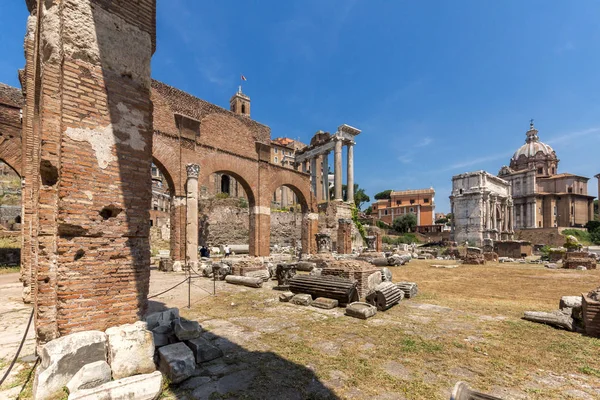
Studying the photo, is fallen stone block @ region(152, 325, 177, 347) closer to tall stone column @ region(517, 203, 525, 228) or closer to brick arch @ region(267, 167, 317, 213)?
brick arch @ region(267, 167, 317, 213)

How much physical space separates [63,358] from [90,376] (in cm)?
34

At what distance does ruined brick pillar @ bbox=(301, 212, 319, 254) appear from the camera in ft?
65.9

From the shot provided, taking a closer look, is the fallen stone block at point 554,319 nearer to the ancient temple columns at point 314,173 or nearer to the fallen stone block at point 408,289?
the fallen stone block at point 408,289

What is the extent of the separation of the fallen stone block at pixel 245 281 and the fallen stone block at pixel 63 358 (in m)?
6.22

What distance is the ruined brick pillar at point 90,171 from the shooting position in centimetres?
342

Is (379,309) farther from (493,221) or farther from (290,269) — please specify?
(493,221)

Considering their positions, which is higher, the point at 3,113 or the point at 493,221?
the point at 3,113

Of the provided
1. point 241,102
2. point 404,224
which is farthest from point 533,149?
point 241,102

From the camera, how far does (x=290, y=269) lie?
9.43 m

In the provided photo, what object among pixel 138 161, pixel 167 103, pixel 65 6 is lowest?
pixel 138 161

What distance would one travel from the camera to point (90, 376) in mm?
2990

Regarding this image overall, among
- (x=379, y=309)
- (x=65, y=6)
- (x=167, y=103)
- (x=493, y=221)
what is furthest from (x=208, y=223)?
(x=493, y=221)

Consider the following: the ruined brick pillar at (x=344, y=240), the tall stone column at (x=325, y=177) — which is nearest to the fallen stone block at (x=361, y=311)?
the ruined brick pillar at (x=344, y=240)

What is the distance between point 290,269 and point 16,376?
267 inches
